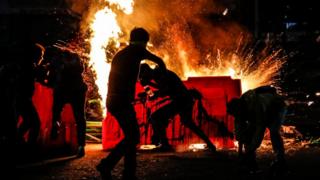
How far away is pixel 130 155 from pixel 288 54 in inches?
635

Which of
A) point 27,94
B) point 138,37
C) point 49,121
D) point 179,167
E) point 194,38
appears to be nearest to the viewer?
point 138,37

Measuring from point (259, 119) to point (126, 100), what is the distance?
5.99 ft

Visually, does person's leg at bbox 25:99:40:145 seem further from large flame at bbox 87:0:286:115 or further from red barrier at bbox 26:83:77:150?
large flame at bbox 87:0:286:115

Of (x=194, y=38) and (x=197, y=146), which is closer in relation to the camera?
(x=197, y=146)

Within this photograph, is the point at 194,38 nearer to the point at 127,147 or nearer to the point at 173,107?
the point at 173,107

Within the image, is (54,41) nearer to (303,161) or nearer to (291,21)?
(291,21)

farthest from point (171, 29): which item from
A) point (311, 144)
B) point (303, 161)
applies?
point (303, 161)

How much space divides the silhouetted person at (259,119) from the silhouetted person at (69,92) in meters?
3.08

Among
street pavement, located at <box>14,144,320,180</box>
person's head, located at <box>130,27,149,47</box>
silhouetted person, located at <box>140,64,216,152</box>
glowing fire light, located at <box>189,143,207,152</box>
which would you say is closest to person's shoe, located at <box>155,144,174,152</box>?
silhouetted person, located at <box>140,64,216,152</box>

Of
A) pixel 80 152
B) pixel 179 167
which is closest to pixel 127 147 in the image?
pixel 179 167

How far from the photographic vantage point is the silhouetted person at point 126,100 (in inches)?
240

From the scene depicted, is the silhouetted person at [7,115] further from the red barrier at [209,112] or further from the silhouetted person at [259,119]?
the red barrier at [209,112]

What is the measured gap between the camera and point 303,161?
802cm

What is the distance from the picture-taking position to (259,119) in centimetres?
691
